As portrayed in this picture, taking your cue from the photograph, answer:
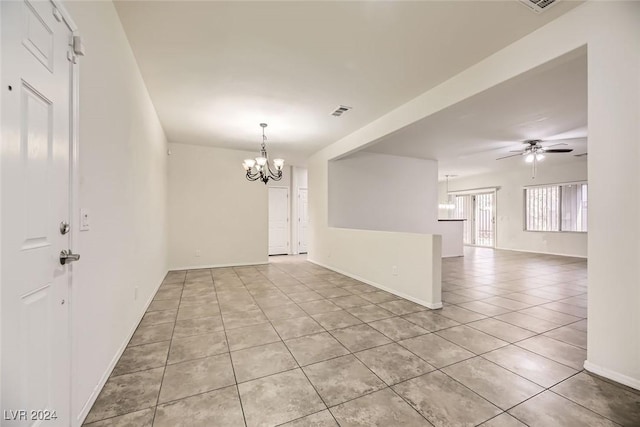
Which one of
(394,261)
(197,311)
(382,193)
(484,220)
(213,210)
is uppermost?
(382,193)

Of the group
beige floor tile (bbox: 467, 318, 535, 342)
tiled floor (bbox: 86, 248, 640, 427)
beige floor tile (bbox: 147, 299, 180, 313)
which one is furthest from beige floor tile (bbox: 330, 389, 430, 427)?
beige floor tile (bbox: 147, 299, 180, 313)

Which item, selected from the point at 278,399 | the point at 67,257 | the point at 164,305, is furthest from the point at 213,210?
the point at 278,399

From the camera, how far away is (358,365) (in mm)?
2082

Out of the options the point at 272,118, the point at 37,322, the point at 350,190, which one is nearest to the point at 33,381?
the point at 37,322

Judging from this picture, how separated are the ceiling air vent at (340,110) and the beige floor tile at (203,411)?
3.47 m

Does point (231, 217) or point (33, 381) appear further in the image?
point (231, 217)

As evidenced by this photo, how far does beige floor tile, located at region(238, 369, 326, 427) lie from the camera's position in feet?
5.09

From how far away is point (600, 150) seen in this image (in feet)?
6.23

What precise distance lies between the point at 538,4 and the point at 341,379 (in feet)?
A: 10.0

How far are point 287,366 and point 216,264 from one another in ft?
14.4

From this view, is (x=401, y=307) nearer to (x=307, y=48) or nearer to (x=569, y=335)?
(x=569, y=335)

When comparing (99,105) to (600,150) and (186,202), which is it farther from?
(186,202)

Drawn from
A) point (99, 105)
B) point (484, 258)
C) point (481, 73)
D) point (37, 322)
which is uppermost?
point (481, 73)

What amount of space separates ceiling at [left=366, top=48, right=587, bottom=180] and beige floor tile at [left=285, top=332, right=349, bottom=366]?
2.81 m
